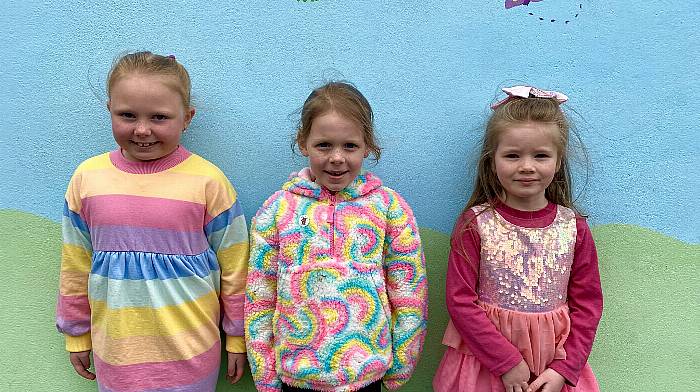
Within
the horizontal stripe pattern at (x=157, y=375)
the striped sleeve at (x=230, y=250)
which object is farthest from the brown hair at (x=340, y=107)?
the horizontal stripe pattern at (x=157, y=375)

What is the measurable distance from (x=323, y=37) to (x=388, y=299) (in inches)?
36.7

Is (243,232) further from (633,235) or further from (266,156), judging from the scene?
(633,235)

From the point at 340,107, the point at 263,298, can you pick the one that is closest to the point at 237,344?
the point at 263,298

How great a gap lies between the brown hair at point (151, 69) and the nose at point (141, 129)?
0.49 ft

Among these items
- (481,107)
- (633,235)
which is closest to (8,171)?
(481,107)

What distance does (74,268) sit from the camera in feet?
6.22

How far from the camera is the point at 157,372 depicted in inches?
72.0

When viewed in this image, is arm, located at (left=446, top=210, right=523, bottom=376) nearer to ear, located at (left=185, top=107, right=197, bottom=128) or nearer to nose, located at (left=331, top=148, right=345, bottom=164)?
nose, located at (left=331, top=148, right=345, bottom=164)

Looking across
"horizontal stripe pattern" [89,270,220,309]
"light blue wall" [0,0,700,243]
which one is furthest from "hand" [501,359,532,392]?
"horizontal stripe pattern" [89,270,220,309]

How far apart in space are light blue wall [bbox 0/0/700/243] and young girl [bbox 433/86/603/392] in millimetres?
242

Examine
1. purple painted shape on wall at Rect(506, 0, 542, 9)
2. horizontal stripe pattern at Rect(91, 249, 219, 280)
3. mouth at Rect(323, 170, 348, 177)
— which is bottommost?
horizontal stripe pattern at Rect(91, 249, 219, 280)

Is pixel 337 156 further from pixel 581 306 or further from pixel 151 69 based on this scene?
pixel 581 306

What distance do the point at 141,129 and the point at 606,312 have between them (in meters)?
1.73

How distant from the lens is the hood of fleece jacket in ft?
5.89
